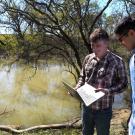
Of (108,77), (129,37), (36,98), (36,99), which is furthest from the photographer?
(36,98)

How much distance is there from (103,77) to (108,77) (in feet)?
0.22

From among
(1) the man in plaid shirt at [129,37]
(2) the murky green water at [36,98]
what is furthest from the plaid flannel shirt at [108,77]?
(2) the murky green water at [36,98]

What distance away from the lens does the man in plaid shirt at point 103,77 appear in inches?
185

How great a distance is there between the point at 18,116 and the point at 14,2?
4693 mm

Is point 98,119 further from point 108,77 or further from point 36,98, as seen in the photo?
point 36,98

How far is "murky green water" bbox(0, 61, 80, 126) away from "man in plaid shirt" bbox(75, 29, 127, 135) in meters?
10.4

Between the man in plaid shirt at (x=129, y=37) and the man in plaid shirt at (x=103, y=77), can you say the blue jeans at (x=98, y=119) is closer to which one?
the man in plaid shirt at (x=103, y=77)

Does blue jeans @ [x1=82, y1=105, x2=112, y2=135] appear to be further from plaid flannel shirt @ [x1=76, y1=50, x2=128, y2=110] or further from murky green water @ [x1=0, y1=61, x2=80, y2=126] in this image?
murky green water @ [x1=0, y1=61, x2=80, y2=126]

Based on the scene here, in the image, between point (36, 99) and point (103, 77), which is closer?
point (103, 77)

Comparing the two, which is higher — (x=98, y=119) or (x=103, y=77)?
(x=103, y=77)

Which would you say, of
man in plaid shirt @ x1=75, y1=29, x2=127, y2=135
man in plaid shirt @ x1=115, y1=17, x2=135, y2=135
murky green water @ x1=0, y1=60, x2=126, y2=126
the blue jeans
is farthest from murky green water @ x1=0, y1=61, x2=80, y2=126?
man in plaid shirt @ x1=115, y1=17, x2=135, y2=135

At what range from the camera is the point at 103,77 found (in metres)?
4.85

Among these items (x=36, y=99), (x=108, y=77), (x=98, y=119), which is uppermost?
(x=36, y=99)

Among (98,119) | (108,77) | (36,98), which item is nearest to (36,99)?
(36,98)
